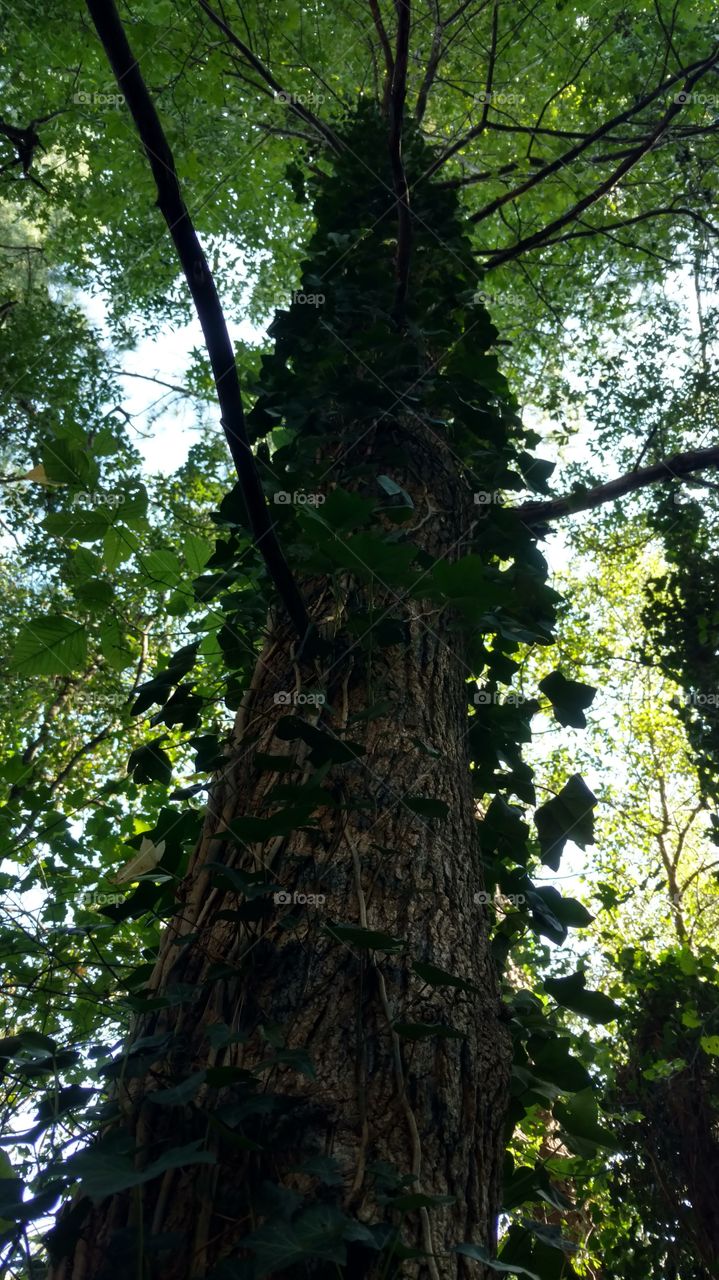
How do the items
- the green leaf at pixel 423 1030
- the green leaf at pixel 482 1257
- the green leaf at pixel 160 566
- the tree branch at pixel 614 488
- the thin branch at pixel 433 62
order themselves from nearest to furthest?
the green leaf at pixel 482 1257 < the green leaf at pixel 423 1030 < the green leaf at pixel 160 566 < the tree branch at pixel 614 488 < the thin branch at pixel 433 62

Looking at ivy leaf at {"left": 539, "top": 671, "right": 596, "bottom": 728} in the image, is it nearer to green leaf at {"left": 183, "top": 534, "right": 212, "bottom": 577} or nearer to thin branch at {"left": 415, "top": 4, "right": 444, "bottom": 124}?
green leaf at {"left": 183, "top": 534, "right": 212, "bottom": 577}

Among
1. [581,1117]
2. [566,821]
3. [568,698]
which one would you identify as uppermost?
[568,698]

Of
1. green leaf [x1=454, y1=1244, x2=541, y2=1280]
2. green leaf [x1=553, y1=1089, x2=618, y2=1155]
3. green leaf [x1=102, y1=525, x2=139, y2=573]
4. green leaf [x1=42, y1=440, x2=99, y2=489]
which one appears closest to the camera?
green leaf [x1=454, y1=1244, x2=541, y2=1280]

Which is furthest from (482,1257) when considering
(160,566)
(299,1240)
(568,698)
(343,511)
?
(160,566)

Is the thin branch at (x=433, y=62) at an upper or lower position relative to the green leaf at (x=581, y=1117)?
upper

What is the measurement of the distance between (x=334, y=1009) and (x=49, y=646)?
0.90 metres

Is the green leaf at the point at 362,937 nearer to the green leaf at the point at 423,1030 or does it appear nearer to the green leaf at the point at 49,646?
the green leaf at the point at 423,1030

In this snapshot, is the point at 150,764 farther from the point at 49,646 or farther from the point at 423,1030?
the point at 423,1030

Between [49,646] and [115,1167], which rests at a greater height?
[49,646]

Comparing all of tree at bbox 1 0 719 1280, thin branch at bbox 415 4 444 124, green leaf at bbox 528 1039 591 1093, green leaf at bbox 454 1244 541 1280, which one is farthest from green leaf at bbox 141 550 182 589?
thin branch at bbox 415 4 444 124

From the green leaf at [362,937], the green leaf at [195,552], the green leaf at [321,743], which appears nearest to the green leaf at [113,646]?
the green leaf at [195,552]

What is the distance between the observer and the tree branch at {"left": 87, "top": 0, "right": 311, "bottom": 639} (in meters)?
1.12

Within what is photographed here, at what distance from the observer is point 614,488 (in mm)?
2734

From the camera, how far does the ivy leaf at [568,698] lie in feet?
6.07
